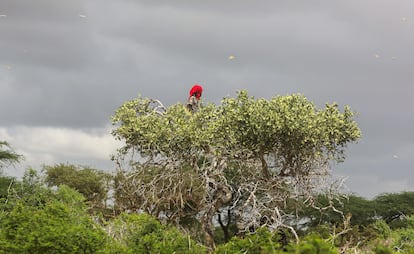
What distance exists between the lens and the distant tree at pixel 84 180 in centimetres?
3597

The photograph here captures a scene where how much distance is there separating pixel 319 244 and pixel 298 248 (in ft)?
0.91

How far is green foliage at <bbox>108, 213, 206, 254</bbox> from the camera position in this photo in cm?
1330

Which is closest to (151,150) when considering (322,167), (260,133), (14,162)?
(260,133)

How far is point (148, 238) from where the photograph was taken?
13.4 m

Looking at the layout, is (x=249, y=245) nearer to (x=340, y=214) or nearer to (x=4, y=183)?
(x=4, y=183)

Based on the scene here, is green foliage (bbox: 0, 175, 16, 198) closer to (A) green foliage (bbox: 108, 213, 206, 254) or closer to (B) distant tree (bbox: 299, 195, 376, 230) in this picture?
(A) green foliage (bbox: 108, 213, 206, 254)

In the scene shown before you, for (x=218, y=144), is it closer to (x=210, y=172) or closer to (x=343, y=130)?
(x=210, y=172)

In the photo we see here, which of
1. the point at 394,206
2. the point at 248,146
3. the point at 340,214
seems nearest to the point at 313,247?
the point at 248,146

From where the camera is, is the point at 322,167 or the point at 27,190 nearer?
the point at 27,190

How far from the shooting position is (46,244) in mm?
11820

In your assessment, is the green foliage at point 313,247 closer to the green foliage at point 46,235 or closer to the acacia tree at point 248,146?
the green foliage at point 46,235

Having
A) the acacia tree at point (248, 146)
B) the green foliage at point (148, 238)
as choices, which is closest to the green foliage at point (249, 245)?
the green foliage at point (148, 238)

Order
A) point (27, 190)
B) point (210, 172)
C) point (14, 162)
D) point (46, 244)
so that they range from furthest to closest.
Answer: point (14, 162) < point (210, 172) < point (27, 190) < point (46, 244)

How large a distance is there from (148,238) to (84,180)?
2377 centimetres
